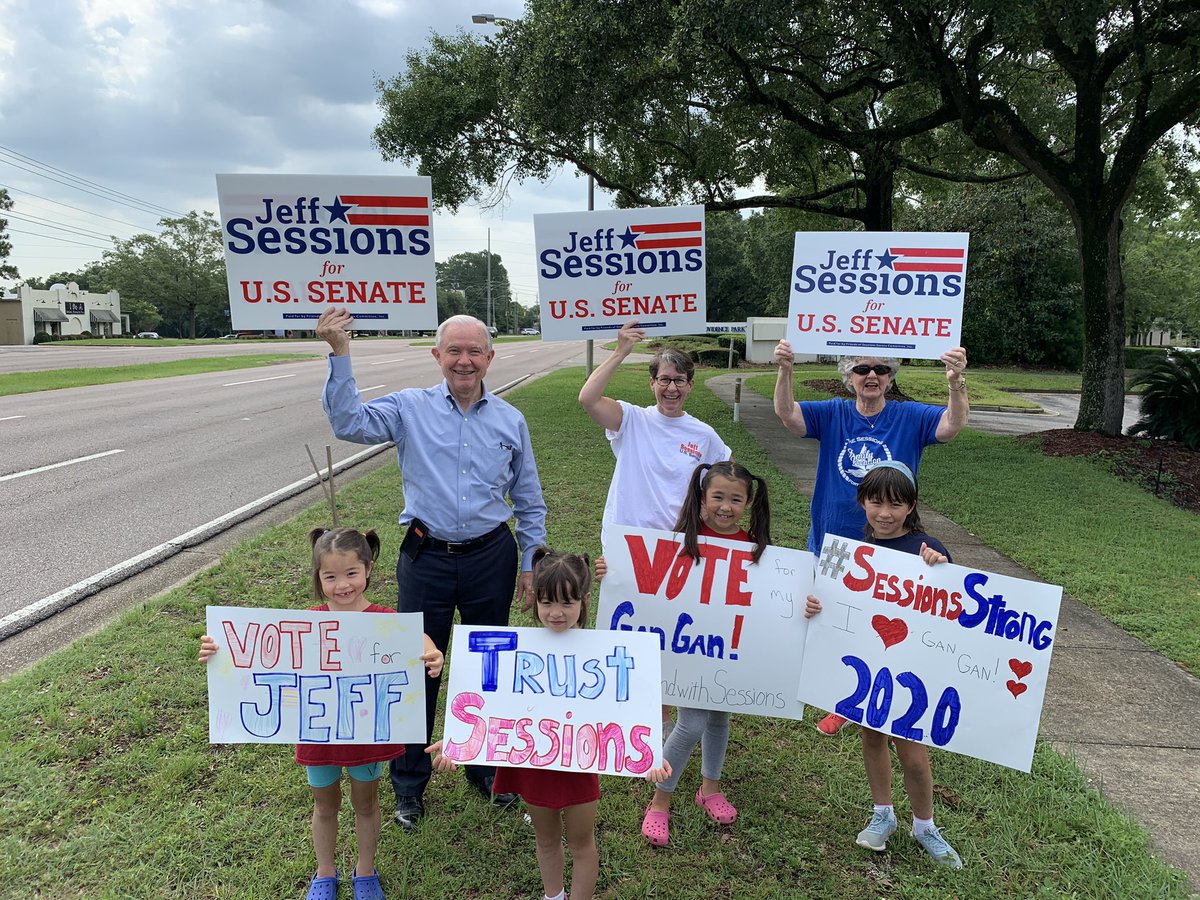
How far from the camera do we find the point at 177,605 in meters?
4.95

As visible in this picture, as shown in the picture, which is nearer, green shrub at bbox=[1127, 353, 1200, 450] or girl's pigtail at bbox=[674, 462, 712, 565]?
girl's pigtail at bbox=[674, 462, 712, 565]

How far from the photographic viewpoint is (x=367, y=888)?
8.52 ft

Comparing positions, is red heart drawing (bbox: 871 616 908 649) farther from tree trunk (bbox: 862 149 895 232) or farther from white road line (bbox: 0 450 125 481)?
tree trunk (bbox: 862 149 895 232)

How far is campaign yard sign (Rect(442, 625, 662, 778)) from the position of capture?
2.34m

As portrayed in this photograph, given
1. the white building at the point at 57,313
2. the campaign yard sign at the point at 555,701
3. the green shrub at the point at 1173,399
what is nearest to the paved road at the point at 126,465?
the campaign yard sign at the point at 555,701

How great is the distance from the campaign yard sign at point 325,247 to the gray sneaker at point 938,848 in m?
2.93

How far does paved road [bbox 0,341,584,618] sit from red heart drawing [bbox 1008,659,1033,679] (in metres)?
6.07

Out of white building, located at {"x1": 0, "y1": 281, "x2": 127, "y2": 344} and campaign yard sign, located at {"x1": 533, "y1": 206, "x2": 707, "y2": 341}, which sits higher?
white building, located at {"x1": 0, "y1": 281, "x2": 127, "y2": 344}

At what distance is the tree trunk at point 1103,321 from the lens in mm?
11820

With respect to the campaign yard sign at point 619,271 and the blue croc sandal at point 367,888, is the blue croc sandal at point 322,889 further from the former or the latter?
the campaign yard sign at point 619,271

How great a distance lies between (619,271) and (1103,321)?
38.3ft

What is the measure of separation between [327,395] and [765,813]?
2.55m

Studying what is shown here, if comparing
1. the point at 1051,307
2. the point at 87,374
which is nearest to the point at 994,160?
the point at 1051,307

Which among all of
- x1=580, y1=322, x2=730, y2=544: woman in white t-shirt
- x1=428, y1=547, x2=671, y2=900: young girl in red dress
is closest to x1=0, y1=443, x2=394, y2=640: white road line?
x1=428, y1=547, x2=671, y2=900: young girl in red dress
